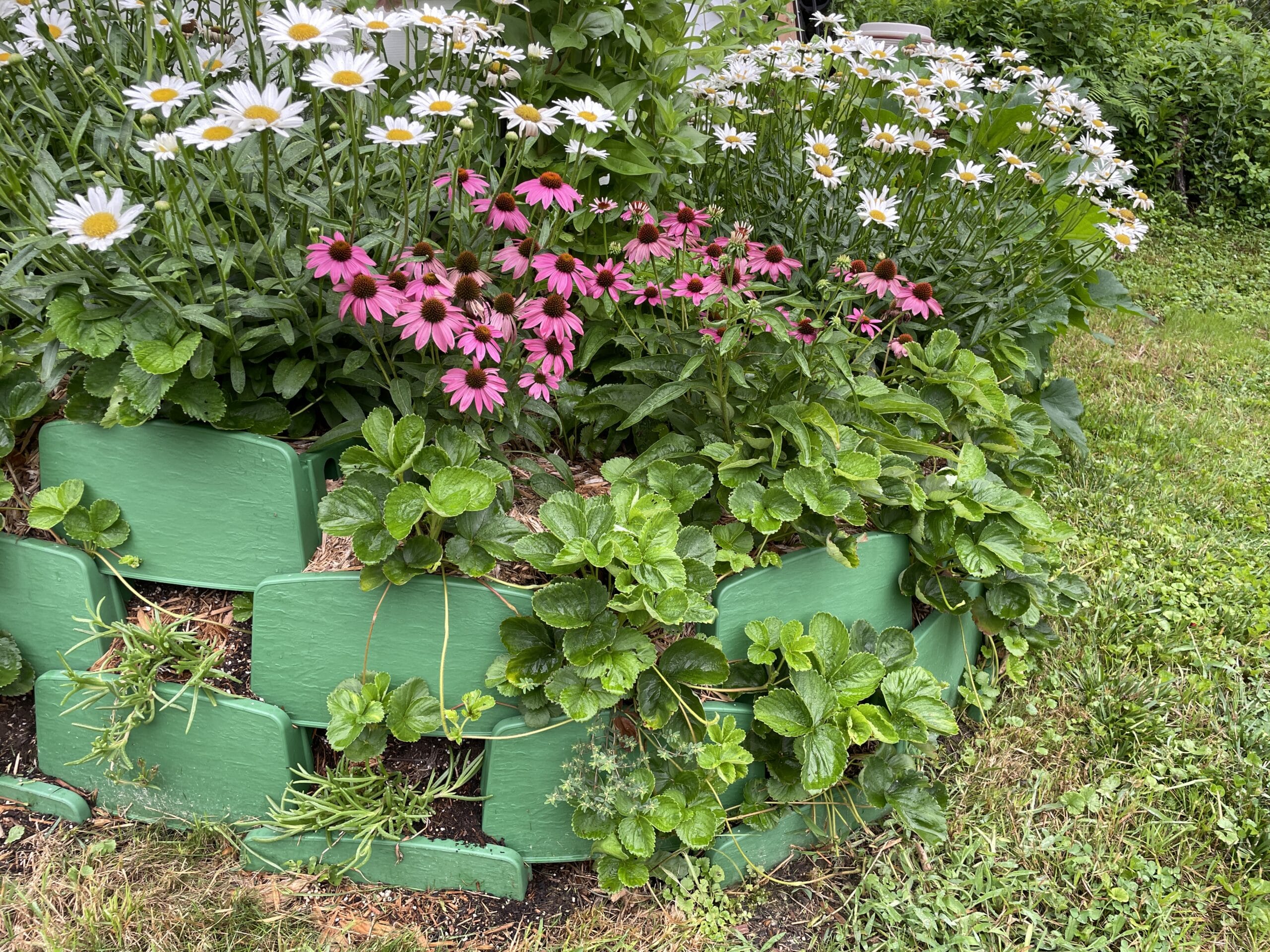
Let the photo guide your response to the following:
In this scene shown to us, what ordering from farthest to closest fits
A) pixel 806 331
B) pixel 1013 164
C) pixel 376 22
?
pixel 1013 164 < pixel 806 331 < pixel 376 22

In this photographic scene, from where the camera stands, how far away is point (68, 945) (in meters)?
1.43

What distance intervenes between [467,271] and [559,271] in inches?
6.8

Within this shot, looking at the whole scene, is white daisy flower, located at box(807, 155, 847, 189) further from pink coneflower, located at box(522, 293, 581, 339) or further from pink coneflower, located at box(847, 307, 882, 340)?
pink coneflower, located at box(522, 293, 581, 339)

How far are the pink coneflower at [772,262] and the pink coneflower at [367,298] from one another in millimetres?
768

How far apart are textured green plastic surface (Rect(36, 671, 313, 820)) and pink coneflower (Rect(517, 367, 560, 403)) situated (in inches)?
29.3

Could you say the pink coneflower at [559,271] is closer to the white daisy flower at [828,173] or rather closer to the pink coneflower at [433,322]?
the pink coneflower at [433,322]

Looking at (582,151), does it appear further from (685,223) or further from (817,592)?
(817,592)

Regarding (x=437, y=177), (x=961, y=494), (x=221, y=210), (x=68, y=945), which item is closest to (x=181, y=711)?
(x=68, y=945)

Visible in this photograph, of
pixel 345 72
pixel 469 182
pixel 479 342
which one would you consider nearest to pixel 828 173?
pixel 469 182

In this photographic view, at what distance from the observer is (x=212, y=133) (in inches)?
51.7

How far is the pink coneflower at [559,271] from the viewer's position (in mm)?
1664

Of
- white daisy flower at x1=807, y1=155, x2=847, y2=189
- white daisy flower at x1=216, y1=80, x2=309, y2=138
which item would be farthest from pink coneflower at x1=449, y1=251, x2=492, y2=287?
white daisy flower at x1=807, y1=155, x2=847, y2=189

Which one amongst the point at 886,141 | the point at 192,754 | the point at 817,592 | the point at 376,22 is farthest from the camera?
the point at 886,141

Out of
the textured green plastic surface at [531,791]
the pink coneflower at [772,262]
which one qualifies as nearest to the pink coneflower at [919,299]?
the pink coneflower at [772,262]
